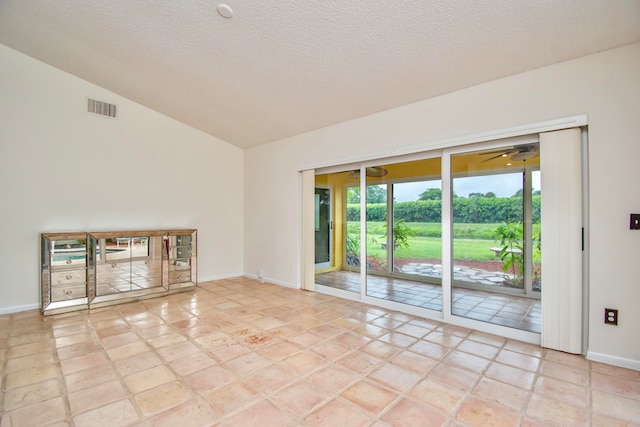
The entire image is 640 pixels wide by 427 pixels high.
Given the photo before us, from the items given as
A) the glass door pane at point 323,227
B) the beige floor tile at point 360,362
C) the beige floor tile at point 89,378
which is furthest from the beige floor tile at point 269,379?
the glass door pane at point 323,227

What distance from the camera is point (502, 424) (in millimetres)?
1755

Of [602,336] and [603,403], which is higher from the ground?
[602,336]

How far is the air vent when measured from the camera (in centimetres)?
433

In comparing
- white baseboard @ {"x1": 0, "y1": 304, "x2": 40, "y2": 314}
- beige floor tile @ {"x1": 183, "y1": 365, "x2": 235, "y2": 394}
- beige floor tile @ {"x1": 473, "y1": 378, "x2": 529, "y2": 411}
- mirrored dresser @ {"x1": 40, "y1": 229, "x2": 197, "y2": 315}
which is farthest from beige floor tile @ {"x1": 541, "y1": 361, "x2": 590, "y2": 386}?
white baseboard @ {"x1": 0, "y1": 304, "x2": 40, "y2": 314}

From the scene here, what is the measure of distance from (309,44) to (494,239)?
117 inches

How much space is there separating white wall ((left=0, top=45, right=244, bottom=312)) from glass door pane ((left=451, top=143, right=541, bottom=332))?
4281mm

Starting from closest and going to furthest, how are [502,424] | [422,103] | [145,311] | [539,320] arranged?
1. [502,424]
2. [539,320]
3. [422,103]
4. [145,311]

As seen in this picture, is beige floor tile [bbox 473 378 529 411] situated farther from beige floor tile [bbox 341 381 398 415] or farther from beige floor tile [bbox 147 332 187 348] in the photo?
beige floor tile [bbox 147 332 187 348]

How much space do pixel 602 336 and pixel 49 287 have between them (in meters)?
5.94

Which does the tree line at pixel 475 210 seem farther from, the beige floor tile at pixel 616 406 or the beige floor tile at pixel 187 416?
the beige floor tile at pixel 187 416

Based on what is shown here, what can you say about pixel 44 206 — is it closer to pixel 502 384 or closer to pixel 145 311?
pixel 145 311

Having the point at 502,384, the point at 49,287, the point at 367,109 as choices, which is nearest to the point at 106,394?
the point at 49,287

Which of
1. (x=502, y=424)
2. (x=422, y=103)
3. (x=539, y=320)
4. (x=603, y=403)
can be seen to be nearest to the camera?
(x=502, y=424)

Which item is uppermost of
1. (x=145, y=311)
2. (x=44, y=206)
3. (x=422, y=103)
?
(x=422, y=103)
